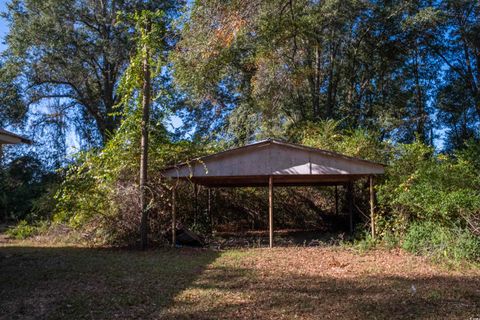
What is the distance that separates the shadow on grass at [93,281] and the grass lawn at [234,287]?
1 centimetres

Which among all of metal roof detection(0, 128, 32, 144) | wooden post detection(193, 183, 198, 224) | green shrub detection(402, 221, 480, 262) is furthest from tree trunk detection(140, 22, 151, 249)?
green shrub detection(402, 221, 480, 262)

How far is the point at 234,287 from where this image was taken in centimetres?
645

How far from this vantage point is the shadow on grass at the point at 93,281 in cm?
525

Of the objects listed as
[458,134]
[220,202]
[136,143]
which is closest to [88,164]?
[136,143]

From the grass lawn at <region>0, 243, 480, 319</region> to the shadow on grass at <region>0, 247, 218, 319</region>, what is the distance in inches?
0.5

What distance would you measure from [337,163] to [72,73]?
1908 centimetres

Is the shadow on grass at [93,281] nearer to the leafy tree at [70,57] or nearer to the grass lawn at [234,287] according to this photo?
the grass lawn at [234,287]

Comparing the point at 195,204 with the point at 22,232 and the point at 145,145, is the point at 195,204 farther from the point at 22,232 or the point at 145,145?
the point at 22,232

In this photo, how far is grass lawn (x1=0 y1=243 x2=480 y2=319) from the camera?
5129 millimetres

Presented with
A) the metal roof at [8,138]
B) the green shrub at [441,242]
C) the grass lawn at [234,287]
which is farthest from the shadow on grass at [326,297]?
the metal roof at [8,138]

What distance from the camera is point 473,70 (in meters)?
22.2

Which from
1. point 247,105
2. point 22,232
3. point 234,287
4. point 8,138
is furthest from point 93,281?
point 247,105

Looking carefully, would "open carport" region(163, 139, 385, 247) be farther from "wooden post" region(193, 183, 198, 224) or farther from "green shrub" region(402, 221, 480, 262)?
"wooden post" region(193, 183, 198, 224)

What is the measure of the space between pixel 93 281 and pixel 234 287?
2.29 m
